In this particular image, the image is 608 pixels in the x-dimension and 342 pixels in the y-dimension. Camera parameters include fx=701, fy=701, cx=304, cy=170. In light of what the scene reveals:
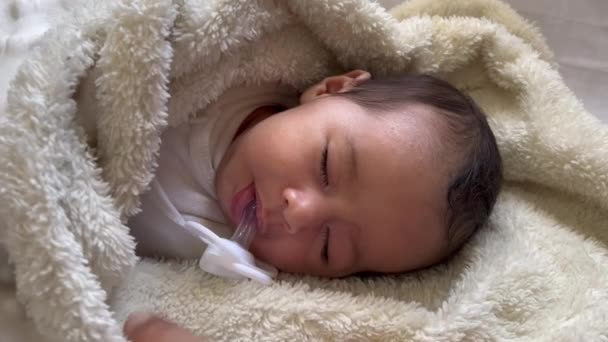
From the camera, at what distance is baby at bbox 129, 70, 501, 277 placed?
0.93 m

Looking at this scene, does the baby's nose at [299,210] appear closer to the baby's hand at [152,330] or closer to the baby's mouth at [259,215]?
the baby's mouth at [259,215]

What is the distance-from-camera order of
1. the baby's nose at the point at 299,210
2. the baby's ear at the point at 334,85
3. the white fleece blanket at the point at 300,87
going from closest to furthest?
the white fleece blanket at the point at 300,87 → the baby's nose at the point at 299,210 → the baby's ear at the point at 334,85

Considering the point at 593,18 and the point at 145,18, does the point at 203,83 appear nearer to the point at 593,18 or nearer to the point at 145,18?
the point at 145,18

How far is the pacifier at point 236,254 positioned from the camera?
0.93 meters

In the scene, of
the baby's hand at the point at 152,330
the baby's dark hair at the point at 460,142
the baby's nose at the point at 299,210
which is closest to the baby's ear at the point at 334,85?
the baby's dark hair at the point at 460,142

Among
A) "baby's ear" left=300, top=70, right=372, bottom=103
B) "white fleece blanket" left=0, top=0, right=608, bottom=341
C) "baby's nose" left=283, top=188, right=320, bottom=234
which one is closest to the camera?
"white fleece blanket" left=0, top=0, right=608, bottom=341

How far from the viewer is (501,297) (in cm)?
93

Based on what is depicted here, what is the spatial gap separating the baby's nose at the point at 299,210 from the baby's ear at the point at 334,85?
197mm

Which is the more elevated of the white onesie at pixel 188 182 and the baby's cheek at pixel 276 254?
the white onesie at pixel 188 182

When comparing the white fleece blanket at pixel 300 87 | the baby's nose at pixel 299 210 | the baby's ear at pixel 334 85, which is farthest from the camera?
the baby's ear at pixel 334 85

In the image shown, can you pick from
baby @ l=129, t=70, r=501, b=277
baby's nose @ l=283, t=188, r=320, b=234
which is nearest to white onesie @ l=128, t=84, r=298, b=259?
baby @ l=129, t=70, r=501, b=277

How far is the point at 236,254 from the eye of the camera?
93cm

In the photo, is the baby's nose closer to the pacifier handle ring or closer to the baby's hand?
the pacifier handle ring

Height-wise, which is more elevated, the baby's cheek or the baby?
the baby
